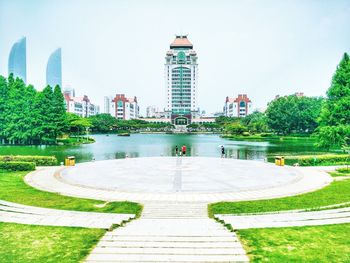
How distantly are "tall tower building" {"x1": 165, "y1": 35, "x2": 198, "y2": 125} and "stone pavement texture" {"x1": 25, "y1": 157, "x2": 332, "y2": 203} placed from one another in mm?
150374

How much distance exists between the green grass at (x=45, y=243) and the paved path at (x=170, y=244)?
0.45 metres

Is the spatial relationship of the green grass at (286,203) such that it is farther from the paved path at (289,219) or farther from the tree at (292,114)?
the tree at (292,114)

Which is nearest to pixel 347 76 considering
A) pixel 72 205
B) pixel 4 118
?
pixel 72 205

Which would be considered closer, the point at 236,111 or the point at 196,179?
the point at 196,179

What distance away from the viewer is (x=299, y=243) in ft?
31.3

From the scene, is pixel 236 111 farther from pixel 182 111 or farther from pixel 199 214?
pixel 199 214

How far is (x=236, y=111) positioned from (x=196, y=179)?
177 meters

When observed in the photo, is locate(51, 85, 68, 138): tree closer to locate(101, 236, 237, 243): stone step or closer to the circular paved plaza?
the circular paved plaza

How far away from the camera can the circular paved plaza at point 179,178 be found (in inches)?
737

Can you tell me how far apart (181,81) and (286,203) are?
164308 millimetres

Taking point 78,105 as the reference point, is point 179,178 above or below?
below

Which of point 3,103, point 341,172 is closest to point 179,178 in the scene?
point 341,172

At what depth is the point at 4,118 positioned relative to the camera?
199 ft

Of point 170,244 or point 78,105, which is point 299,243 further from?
point 78,105
